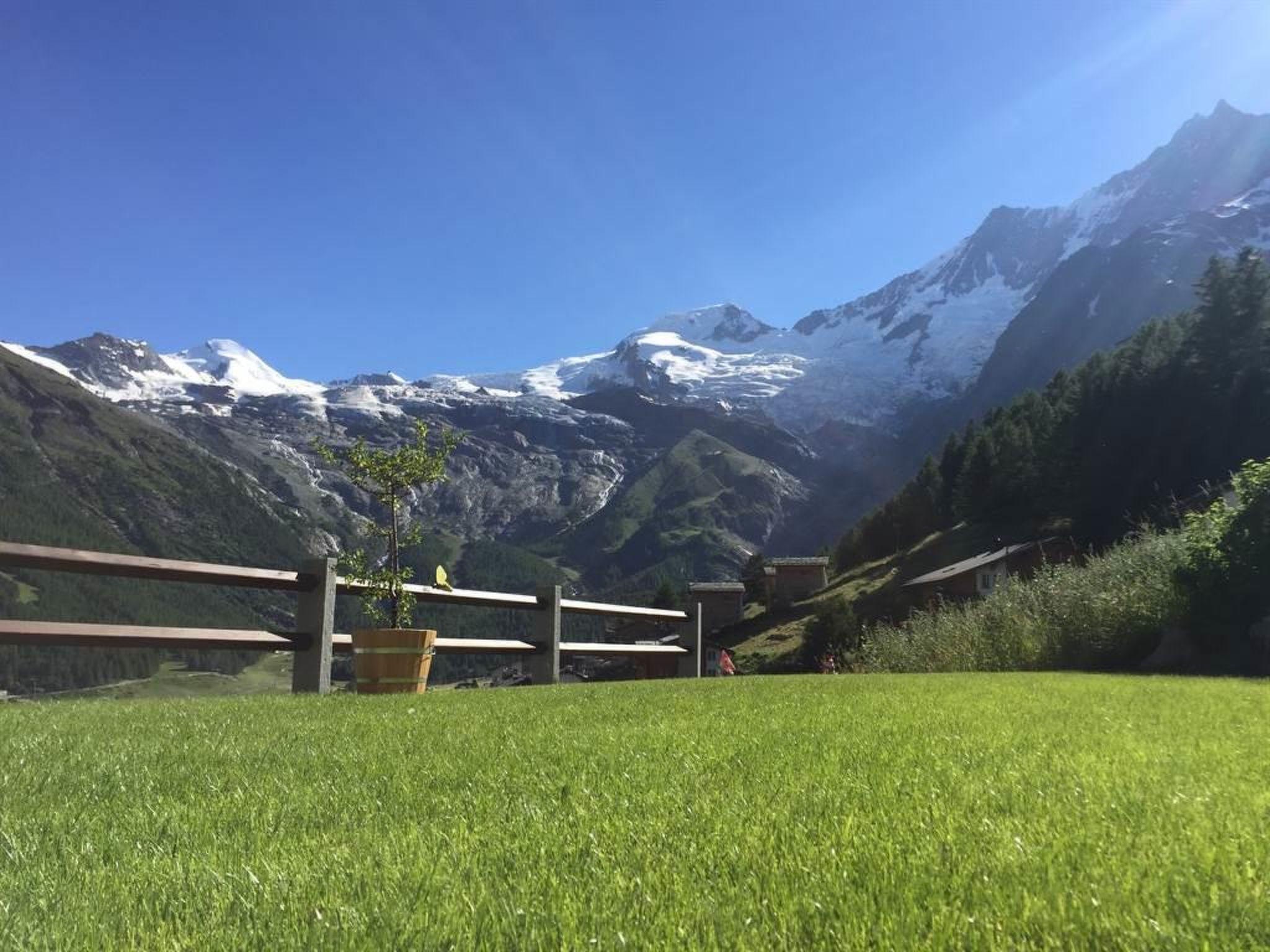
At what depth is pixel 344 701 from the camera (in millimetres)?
5969

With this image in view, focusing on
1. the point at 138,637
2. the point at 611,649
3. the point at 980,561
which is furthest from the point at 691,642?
the point at 980,561

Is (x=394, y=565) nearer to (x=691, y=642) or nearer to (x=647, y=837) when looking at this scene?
(x=691, y=642)

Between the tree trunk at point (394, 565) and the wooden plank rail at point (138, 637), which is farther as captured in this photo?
the tree trunk at point (394, 565)

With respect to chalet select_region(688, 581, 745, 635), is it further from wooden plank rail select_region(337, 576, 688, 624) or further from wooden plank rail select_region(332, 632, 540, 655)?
wooden plank rail select_region(332, 632, 540, 655)

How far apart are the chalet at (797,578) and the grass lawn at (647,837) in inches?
3180

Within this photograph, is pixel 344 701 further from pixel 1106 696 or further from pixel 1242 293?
pixel 1242 293

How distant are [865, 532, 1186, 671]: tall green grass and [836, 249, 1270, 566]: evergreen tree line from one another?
1499 inches

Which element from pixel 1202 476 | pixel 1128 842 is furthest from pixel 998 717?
pixel 1202 476

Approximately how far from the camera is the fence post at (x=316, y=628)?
7.36 meters

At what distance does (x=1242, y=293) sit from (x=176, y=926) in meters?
69.3

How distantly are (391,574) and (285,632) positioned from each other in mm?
1251

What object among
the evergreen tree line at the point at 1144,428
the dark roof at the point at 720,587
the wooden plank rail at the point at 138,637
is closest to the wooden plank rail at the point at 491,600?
the wooden plank rail at the point at 138,637

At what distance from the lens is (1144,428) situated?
60.2 metres

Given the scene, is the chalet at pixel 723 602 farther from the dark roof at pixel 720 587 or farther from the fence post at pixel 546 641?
the fence post at pixel 546 641
